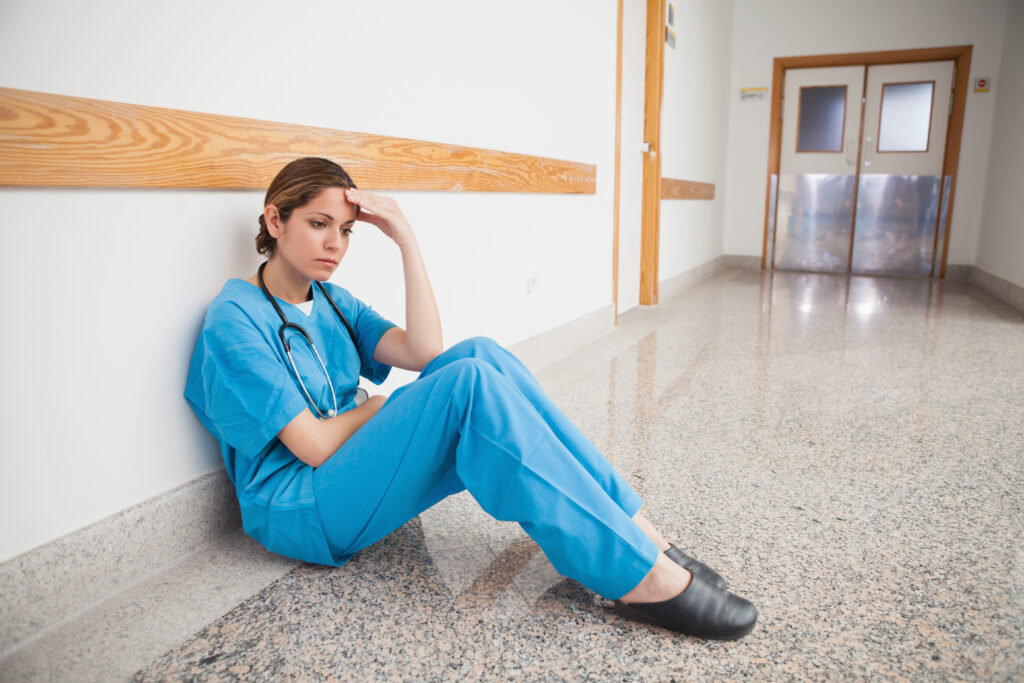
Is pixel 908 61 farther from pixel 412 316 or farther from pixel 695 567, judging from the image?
pixel 695 567

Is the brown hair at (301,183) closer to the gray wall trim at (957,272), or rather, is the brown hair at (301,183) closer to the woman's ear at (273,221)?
the woman's ear at (273,221)

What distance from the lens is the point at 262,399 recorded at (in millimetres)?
1337

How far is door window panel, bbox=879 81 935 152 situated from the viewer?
681 cm

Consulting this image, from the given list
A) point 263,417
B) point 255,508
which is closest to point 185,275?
point 263,417

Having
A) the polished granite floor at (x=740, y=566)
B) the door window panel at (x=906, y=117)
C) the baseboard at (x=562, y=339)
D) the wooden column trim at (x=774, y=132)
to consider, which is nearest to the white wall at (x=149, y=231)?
the polished granite floor at (x=740, y=566)

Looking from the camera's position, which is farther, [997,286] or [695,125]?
[695,125]

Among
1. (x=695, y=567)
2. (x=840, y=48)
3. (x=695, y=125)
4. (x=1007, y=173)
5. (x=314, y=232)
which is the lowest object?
(x=695, y=567)

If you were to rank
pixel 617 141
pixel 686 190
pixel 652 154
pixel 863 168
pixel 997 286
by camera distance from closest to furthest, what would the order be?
pixel 617 141
pixel 652 154
pixel 997 286
pixel 686 190
pixel 863 168

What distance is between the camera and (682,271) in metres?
6.14

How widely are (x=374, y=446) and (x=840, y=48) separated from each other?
7.46m

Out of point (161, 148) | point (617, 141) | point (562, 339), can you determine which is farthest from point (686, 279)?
point (161, 148)

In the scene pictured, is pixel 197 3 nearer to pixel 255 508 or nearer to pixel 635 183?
pixel 255 508

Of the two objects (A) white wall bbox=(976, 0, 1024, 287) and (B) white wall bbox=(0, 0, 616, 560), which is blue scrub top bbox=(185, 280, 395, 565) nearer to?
(B) white wall bbox=(0, 0, 616, 560)

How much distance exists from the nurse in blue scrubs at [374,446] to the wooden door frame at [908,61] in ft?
22.7
